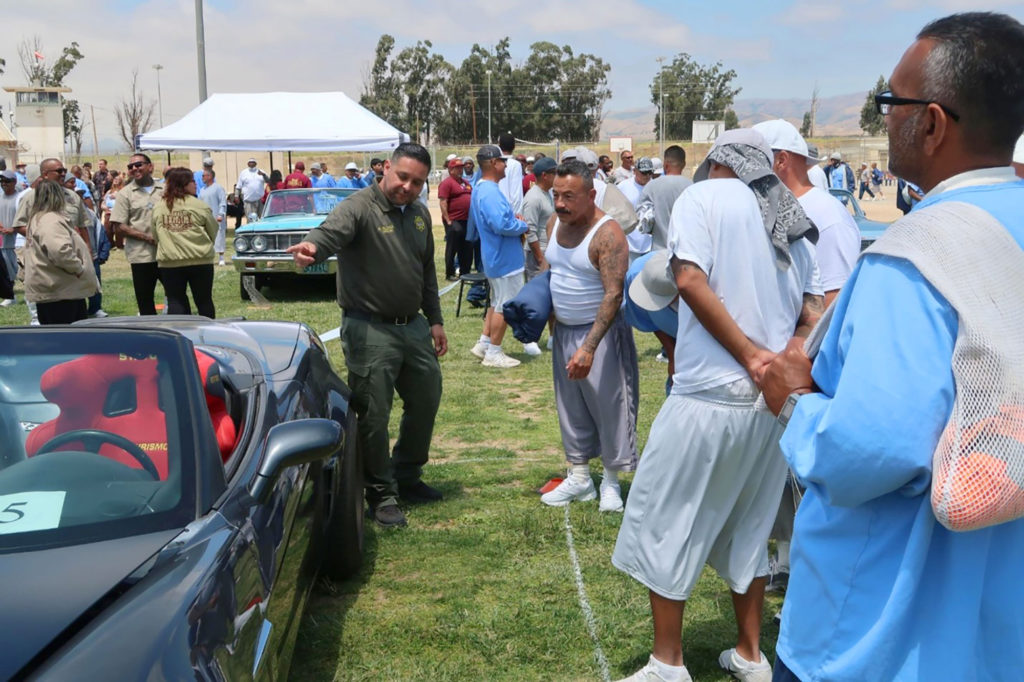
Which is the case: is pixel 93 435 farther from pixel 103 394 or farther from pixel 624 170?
pixel 624 170

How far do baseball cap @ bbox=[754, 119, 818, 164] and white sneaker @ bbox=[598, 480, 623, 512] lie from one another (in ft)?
7.09

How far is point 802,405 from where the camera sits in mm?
1726

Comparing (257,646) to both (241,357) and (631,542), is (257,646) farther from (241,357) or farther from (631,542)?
(241,357)

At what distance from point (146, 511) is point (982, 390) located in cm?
207

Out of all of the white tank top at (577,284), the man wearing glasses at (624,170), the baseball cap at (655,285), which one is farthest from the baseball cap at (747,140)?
the man wearing glasses at (624,170)

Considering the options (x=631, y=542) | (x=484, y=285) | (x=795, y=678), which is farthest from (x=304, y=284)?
(x=795, y=678)

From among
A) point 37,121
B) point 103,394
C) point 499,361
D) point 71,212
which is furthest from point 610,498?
point 37,121

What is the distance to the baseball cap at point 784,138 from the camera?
4.23m

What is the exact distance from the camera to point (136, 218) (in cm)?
933

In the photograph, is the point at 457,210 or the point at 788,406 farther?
the point at 457,210

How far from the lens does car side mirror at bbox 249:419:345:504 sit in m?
2.87

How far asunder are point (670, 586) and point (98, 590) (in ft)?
6.07

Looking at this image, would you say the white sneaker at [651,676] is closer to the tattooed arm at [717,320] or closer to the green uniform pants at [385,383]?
the tattooed arm at [717,320]

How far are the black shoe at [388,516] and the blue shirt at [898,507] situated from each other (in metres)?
3.68
